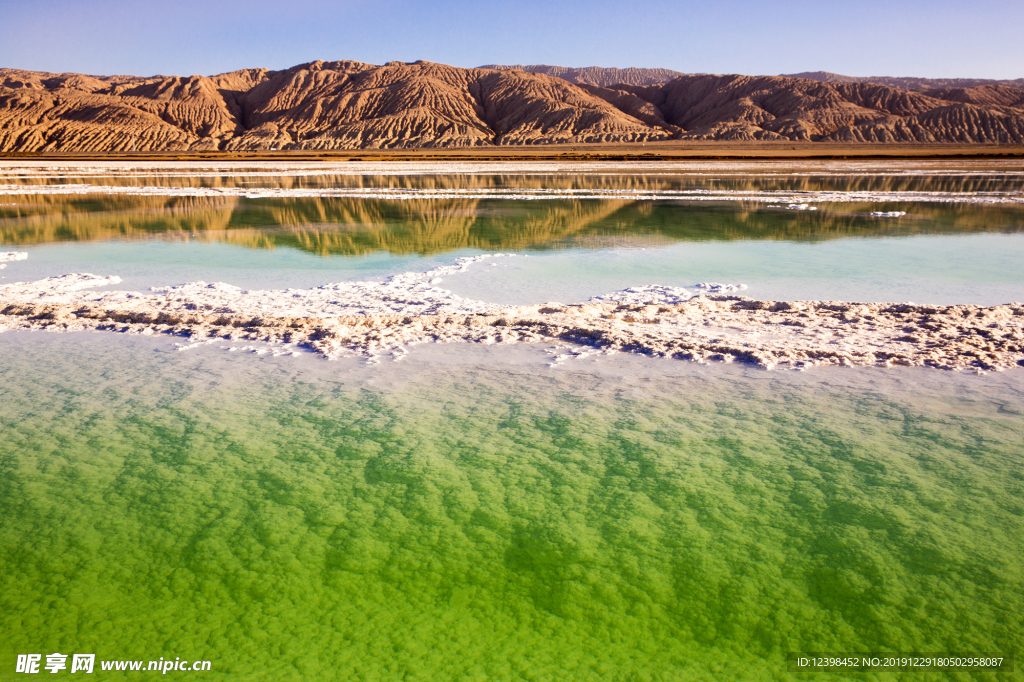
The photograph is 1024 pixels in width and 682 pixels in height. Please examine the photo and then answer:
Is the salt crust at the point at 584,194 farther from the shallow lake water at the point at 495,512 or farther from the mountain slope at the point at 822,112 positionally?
the mountain slope at the point at 822,112

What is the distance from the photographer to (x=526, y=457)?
3.75 meters

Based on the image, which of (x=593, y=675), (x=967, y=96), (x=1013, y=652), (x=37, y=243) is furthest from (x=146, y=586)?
(x=967, y=96)

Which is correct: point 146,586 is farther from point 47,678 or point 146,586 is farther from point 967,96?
point 967,96

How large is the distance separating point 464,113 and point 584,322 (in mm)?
107616

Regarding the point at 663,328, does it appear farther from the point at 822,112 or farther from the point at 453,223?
the point at 822,112

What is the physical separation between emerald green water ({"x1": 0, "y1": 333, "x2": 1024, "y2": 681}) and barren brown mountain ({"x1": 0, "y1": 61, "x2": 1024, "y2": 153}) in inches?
3671

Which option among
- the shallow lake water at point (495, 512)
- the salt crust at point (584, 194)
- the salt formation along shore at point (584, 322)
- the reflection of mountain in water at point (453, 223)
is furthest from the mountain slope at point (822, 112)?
the shallow lake water at point (495, 512)

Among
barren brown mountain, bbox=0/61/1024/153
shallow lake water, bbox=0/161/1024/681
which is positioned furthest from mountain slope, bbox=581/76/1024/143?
shallow lake water, bbox=0/161/1024/681

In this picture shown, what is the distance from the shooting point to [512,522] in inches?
122

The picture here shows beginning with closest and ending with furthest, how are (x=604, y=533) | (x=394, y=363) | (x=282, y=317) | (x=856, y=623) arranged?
(x=856, y=623)
(x=604, y=533)
(x=394, y=363)
(x=282, y=317)

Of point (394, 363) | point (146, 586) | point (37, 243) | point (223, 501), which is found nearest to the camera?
point (146, 586)

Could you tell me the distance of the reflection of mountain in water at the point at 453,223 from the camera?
11945 mm

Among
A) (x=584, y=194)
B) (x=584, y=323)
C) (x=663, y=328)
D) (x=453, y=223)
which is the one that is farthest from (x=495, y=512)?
(x=584, y=194)

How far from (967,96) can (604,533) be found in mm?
130949
